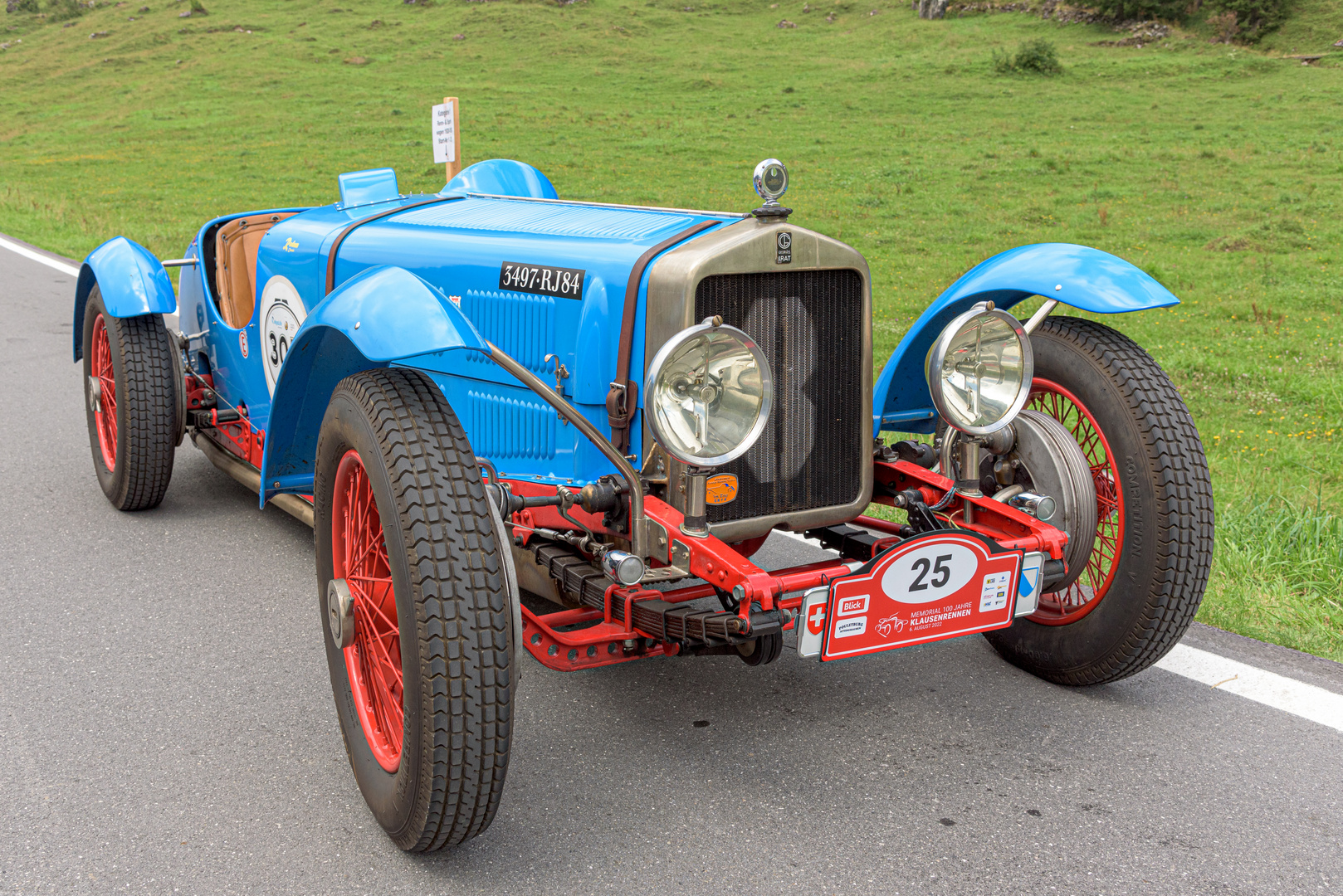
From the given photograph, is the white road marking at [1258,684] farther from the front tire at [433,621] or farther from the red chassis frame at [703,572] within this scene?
the front tire at [433,621]

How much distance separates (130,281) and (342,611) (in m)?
2.71

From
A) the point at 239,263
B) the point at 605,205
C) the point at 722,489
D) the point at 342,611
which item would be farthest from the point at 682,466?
the point at 239,263

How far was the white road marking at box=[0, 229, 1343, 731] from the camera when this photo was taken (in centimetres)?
309

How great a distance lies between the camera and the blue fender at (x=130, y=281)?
181 inches

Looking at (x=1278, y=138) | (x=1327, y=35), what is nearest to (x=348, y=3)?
(x=1327, y=35)

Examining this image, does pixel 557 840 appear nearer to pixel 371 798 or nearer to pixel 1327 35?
pixel 371 798

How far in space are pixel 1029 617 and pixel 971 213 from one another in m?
12.7

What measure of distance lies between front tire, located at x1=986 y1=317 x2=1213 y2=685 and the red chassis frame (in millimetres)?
342

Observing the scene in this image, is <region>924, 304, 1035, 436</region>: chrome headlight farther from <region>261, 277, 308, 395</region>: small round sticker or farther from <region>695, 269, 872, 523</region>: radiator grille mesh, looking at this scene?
<region>261, 277, 308, 395</region>: small round sticker

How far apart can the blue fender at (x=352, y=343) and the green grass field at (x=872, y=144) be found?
278 cm

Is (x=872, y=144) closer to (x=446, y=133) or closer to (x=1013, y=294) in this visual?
(x=446, y=133)

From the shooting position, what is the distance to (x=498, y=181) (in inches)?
184

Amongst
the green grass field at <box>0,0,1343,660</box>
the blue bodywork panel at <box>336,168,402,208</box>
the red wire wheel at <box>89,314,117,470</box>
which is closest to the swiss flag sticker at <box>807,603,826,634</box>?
the green grass field at <box>0,0,1343,660</box>

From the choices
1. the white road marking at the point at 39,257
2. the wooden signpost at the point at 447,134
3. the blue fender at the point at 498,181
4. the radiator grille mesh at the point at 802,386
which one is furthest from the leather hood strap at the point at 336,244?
the white road marking at the point at 39,257
